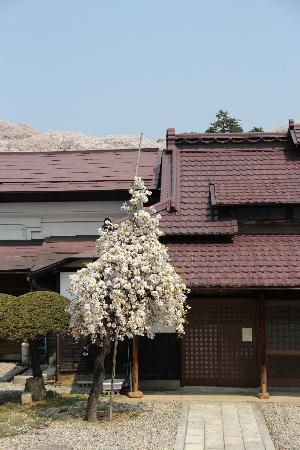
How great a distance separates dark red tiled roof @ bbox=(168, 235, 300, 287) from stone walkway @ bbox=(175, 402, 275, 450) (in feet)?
8.73

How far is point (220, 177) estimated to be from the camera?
55.2 ft

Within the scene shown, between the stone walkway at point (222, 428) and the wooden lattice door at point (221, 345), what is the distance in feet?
4.78

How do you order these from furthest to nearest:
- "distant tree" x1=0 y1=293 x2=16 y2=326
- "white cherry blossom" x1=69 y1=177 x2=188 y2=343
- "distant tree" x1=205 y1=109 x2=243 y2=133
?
"distant tree" x1=205 y1=109 x2=243 y2=133 < "distant tree" x1=0 y1=293 x2=16 y2=326 < "white cherry blossom" x1=69 y1=177 x2=188 y2=343

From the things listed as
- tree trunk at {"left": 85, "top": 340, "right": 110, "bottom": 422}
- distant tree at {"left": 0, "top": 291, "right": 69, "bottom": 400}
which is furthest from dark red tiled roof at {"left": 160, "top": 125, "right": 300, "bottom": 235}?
tree trunk at {"left": 85, "top": 340, "right": 110, "bottom": 422}

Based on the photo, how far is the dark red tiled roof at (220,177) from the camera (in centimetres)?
1502

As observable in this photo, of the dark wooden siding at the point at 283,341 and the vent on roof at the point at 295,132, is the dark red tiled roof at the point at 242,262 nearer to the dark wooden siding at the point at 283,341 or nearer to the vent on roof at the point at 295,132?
the dark wooden siding at the point at 283,341

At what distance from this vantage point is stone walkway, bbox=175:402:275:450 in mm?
9804

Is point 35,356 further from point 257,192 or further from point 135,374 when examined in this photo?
point 257,192

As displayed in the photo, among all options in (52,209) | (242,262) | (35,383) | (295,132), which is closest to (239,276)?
(242,262)

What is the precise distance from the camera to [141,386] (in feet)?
47.6

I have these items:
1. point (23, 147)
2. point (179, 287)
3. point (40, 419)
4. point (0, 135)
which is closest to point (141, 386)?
point (40, 419)

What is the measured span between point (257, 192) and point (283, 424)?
6.49 m

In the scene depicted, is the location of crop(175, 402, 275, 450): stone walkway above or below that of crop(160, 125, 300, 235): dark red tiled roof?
below

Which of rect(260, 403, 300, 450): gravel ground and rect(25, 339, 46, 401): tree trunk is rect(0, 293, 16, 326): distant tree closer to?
rect(25, 339, 46, 401): tree trunk
